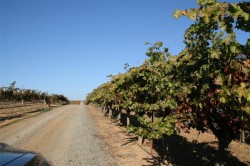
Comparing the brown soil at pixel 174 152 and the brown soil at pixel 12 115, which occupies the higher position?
the brown soil at pixel 12 115

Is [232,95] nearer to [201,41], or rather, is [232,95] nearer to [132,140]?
[201,41]

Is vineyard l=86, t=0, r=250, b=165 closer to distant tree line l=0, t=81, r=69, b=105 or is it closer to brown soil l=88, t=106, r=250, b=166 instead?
brown soil l=88, t=106, r=250, b=166

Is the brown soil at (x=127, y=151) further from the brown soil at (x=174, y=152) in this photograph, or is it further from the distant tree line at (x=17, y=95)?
the distant tree line at (x=17, y=95)

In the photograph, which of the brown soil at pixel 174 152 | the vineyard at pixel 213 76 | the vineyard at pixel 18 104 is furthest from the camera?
the vineyard at pixel 18 104

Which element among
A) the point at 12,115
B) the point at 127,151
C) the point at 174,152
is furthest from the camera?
the point at 12,115

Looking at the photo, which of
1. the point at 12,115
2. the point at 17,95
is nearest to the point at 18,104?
the point at 17,95

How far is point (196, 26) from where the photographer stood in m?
5.16

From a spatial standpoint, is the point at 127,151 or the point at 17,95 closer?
the point at 127,151

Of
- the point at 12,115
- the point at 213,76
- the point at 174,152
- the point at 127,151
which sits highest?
the point at 213,76

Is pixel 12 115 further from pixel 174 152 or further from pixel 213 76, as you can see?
pixel 213 76

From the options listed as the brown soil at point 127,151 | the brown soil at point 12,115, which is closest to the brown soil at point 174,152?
the brown soil at point 127,151

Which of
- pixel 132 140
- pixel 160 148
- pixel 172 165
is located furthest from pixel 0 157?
pixel 132 140

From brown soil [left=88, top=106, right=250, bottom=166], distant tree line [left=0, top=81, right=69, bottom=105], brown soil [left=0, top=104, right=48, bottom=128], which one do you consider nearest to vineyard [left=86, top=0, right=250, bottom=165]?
brown soil [left=88, top=106, right=250, bottom=166]

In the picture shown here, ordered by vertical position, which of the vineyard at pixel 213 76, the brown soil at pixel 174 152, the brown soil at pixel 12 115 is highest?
the vineyard at pixel 213 76
